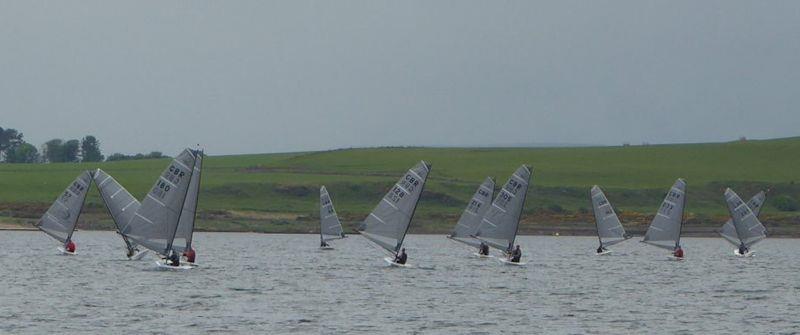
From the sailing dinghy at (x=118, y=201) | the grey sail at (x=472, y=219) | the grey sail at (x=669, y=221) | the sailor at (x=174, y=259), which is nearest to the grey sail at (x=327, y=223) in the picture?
the grey sail at (x=472, y=219)

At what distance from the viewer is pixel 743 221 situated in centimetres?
10288

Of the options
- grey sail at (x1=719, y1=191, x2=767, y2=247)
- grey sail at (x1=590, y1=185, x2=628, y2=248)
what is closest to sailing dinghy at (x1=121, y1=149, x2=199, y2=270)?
grey sail at (x1=590, y1=185, x2=628, y2=248)

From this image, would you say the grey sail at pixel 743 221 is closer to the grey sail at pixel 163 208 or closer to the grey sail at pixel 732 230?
the grey sail at pixel 732 230

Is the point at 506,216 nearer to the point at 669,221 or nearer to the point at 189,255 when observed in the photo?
the point at 669,221

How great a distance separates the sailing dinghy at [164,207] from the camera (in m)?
70.7

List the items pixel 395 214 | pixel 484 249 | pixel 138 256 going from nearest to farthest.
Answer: pixel 395 214 → pixel 138 256 → pixel 484 249

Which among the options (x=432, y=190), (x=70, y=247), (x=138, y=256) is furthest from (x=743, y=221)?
(x=432, y=190)

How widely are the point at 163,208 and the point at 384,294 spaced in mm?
12447

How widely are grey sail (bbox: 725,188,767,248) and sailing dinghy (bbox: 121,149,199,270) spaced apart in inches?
1703

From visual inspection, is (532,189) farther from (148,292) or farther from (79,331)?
(79,331)

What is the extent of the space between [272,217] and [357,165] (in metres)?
51.8

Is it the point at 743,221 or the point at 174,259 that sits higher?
the point at 743,221

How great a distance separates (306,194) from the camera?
162 meters

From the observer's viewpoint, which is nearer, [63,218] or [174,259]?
[174,259]
